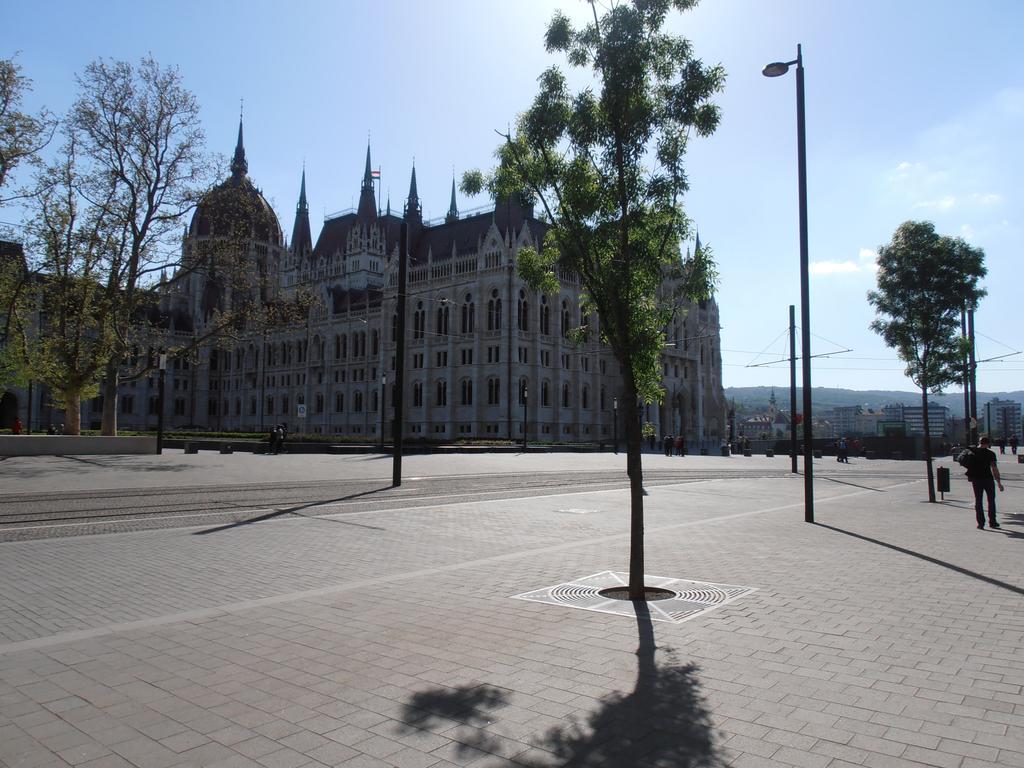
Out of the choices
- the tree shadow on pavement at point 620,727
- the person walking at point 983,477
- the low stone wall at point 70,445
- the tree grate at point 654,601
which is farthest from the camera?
the low stone wall at point 70,445

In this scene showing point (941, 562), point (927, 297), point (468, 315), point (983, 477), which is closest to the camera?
point (941, 562)

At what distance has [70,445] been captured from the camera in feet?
102

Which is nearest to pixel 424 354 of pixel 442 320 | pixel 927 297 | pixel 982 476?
pixel 442 320

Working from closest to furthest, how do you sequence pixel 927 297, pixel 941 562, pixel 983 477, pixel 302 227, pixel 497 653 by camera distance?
1. pixel 497 653
2. pixel 941 562
3. pixel 983 477
4. pixel 927 297
5. pixel 302 227

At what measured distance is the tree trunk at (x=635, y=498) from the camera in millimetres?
6832

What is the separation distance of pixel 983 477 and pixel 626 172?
9.50 m

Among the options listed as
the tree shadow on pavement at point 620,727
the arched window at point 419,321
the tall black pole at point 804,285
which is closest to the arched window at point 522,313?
the arched window at point 419,321

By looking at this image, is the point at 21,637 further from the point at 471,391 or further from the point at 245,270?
the point at 471,391

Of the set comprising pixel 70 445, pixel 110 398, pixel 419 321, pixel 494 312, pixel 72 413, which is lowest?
pixel 70 445

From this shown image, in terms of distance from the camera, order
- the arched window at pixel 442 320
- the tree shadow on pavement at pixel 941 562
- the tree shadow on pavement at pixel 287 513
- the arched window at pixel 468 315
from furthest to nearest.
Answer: the arched window at pixel 442 320 → the arched window at pixel 468 315 → the tree shadow on pavement at pixel 287 513 → the tree shadow on pavement at pixel 941 562

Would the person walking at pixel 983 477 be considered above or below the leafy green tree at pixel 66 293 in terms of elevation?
below

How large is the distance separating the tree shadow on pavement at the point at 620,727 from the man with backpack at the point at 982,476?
10531 mm

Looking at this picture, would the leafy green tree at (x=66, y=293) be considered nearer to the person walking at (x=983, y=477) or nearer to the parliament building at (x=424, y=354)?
the parliament building at (x=424, y=354)

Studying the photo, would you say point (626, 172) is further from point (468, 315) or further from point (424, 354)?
point (424, 354)
